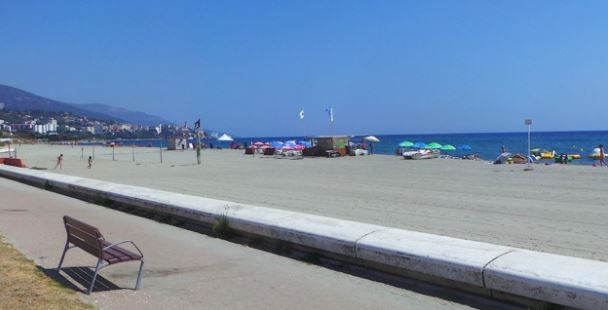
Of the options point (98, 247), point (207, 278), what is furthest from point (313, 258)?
point (98, 247)

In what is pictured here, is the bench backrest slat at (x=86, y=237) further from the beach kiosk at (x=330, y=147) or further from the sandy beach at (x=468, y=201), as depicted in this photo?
the beach kiosk at (x=330, y=147)

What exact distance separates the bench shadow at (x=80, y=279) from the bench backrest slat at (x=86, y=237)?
367mm

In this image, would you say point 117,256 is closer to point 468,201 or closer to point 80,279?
point 80,279

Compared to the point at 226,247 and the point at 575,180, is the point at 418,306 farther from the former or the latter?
the point at 575,180

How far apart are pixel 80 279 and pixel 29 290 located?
0.81 m

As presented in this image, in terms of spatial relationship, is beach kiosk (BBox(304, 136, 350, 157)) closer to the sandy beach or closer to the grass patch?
the sandy beach

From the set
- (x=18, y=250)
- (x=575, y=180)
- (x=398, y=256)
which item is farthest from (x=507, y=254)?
(x=575, y=180)

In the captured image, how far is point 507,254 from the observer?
5996mm

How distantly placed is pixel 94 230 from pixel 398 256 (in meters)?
3.13

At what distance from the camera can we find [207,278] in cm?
666

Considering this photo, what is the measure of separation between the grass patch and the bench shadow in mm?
113

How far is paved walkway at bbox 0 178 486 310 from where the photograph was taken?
5.69m

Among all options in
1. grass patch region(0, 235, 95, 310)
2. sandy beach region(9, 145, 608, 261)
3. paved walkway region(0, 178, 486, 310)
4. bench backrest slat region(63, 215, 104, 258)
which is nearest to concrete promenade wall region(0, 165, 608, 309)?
paved walkway region(0, 178, 486, 310)

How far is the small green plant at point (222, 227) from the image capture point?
9.13 m
